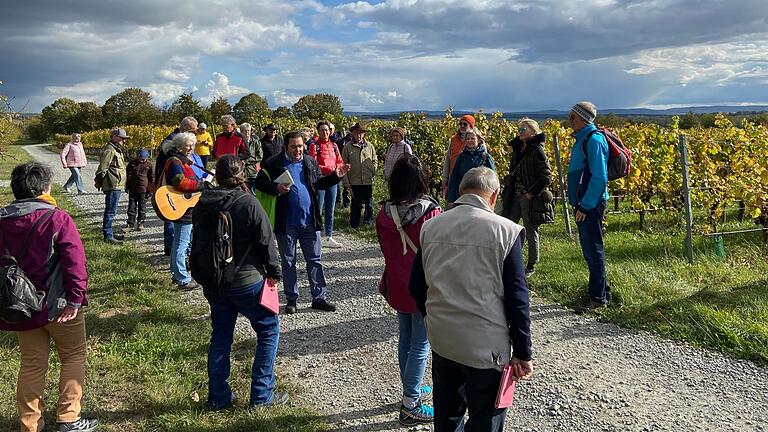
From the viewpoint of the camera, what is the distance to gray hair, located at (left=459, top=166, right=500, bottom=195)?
250 cm

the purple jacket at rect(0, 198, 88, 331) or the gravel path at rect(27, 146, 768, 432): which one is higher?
the purple jacket at rect(0, 198, 88, 331)

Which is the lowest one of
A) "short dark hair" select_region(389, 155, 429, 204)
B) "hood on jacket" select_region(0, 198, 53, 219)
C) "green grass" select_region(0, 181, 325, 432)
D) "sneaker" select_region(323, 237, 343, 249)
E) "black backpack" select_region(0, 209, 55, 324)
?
"green grass" select_region(0, 181, 325, 432)

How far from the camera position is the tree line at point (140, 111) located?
4500 cm

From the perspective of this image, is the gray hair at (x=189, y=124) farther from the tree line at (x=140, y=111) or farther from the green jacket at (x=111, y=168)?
the tree line at (x=140, y=111)

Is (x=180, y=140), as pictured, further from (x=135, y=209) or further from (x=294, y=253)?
(x=135, y=209)

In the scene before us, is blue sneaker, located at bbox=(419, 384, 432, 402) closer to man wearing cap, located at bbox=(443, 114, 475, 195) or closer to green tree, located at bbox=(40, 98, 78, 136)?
man wearing cap, located at bbox=(443, 114, 475, 195)

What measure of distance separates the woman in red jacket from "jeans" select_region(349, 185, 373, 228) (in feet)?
19.3

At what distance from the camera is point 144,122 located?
49.4m

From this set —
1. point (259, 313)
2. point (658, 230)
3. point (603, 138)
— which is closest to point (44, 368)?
point (259, 313)

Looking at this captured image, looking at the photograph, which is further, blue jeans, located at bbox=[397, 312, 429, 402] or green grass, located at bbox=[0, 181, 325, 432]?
green grass, located at bbox=[0, 181, 325, 432]

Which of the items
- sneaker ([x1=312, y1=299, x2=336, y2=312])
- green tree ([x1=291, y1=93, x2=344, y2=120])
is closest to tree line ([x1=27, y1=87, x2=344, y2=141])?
green tree ([x1=291, y1=93, x2=344, y2=120])

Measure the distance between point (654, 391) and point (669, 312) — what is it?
146cm

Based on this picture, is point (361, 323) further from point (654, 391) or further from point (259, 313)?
point (654, 391)

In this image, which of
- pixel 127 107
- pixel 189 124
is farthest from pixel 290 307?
pixel 127 107
